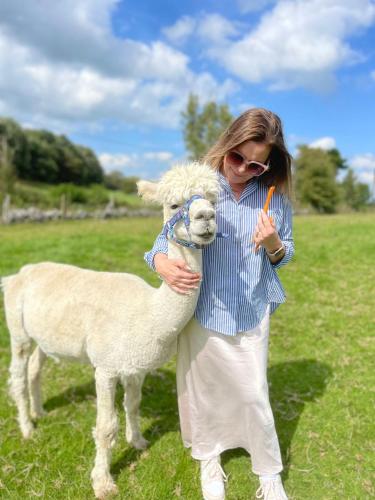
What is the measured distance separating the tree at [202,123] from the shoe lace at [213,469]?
1312 inches

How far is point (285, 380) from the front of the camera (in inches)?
165

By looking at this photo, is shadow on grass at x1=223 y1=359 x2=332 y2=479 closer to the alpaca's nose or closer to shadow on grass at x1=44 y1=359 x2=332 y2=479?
shadow on grass at x1=44 y1=359 x2=332 y2=479

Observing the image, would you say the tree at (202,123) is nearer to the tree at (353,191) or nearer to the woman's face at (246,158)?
the tree at (353,191)

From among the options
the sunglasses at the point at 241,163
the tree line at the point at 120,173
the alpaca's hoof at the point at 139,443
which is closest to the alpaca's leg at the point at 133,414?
the alpaca's hoof at the point at 139,443

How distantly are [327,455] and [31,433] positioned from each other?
2.44m

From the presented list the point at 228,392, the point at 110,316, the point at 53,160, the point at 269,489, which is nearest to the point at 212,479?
the point at 269,489

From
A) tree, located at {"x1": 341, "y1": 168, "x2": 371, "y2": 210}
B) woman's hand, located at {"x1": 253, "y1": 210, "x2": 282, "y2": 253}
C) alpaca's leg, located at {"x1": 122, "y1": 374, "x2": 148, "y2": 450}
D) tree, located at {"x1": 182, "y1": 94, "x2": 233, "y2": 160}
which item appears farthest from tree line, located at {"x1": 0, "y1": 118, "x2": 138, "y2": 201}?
woman's hand, located at {"x1": 253, "y1": 210, "x2": 282, "y2": 253}

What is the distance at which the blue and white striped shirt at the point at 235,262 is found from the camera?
7.68ft

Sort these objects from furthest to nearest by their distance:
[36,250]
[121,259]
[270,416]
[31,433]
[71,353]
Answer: [36,250] < [121,259] < [31,433] < [71,353] < [270,416]

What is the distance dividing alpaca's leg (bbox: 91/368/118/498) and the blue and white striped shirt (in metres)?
0.81

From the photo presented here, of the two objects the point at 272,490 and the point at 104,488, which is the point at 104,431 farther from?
the point at 272,490

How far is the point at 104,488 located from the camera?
2688mm

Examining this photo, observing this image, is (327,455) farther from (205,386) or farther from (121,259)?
(121,259)

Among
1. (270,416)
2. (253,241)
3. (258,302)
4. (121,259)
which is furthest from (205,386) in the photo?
(121,259)
